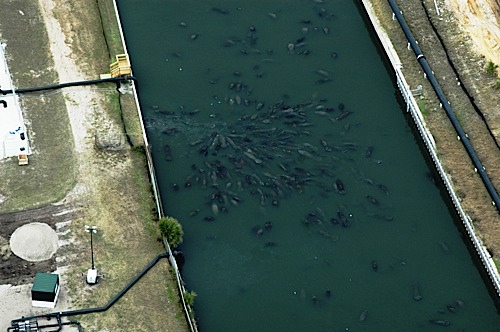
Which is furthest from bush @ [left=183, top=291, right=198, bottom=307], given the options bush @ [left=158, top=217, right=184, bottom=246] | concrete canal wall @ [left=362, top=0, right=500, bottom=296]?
concrete canal wall @ [left=362, top=0, right=500, bottom=296]

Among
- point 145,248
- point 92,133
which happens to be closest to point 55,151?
point 92,133

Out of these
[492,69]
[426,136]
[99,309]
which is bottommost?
[99,309]

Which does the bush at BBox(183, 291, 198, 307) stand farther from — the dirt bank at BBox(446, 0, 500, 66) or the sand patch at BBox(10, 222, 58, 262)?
the dirt bank at BBox(446, 0, 500, 66)

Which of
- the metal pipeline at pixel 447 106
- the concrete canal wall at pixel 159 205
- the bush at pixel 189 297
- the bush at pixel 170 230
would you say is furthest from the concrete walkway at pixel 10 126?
the metal pipeline at pixel 447 106

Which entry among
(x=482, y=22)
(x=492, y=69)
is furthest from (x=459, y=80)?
(x=482, y=22)

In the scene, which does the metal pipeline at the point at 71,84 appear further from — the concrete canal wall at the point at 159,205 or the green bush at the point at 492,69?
the green bush at the point at 492,69

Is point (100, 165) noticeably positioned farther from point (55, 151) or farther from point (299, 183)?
point (299, 183)

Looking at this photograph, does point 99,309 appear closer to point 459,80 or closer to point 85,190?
point 85,190

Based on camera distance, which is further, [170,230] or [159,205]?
[159,205]
